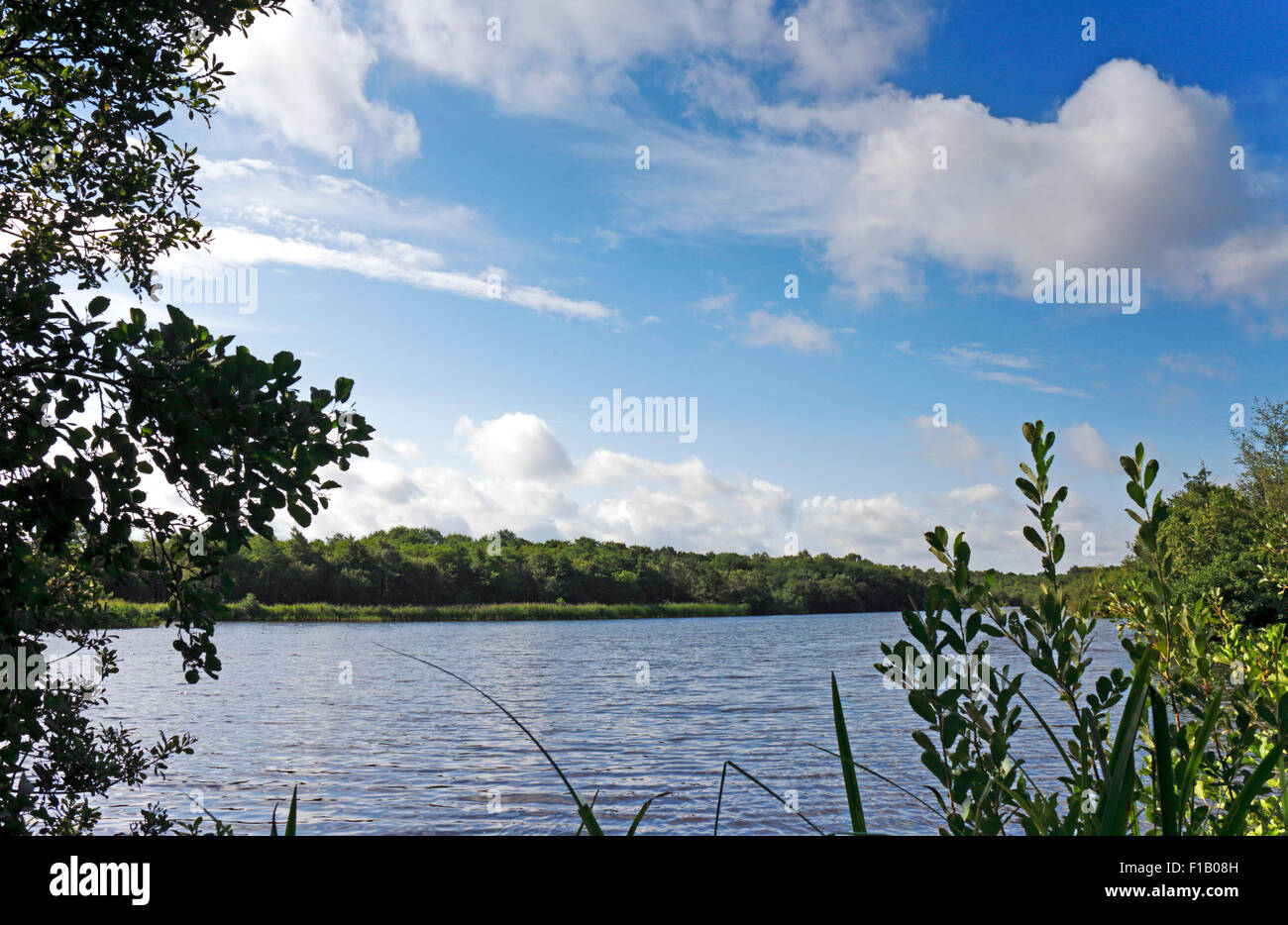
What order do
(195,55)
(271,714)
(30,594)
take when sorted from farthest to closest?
(271,714)
(195,55)
(30,594)

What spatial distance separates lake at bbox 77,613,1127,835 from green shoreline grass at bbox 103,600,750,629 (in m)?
26.5

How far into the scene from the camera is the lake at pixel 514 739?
13.0 m

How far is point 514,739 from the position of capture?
20031 millimetres

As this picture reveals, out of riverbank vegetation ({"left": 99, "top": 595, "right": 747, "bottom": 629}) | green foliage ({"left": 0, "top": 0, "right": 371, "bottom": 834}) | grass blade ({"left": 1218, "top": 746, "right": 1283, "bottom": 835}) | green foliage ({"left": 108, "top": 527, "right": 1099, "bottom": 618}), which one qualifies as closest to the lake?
green foliage ({"left": 0, "top": 0, "right": 371, "bottom": 834})

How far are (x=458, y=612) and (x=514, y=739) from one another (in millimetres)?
58170

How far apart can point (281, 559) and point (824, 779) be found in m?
67.8

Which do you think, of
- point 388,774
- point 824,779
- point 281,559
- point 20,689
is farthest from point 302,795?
point 281,559

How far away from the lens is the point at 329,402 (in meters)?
3.63

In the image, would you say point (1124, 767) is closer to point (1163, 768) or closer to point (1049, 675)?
point (1163, 768)

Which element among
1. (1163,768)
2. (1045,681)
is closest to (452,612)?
(1045,681)
